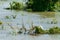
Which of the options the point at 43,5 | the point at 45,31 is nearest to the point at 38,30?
the point at 45,31

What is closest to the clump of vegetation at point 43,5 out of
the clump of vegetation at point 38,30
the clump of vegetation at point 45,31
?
the clump of vegetation at point 45,31

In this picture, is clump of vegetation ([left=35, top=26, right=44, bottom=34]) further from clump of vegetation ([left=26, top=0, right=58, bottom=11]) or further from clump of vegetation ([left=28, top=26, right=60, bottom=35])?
clump of vegetation ([left=26, top=0, right=58, bottom=11])

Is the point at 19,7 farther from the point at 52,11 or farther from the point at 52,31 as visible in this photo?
the point at 52,31

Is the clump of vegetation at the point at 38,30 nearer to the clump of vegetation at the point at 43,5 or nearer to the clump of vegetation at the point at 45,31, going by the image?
the clump of vegetation at the point at 45,31

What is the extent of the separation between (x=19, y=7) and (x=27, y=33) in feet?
55.3

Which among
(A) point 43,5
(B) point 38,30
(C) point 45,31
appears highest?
(B) point 38,30

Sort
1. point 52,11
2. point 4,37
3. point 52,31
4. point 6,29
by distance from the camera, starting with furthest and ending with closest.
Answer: point 52,11
point 6,29
point 52,31
point 4,37

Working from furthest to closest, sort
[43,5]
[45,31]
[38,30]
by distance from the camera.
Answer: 1. [43,5]
2. [45,31]
3. [38,30]

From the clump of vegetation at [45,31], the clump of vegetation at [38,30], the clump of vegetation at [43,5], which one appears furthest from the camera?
the clump of vegetation at [43,5]

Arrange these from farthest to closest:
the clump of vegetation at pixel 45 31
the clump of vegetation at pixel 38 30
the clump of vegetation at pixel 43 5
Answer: the clump of vegetation at pixel 43 5, the clump of vegetation at pixel 45 31, the clump of vegetation at pixel 38 30

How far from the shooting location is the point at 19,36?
53.3 feet

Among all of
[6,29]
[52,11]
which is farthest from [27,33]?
[52,11]

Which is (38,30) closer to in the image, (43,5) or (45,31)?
(45,31)

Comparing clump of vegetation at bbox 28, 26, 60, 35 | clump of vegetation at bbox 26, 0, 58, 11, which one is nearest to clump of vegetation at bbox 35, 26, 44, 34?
A: clump of vegetation at bbox 28, 26, 60, 35
